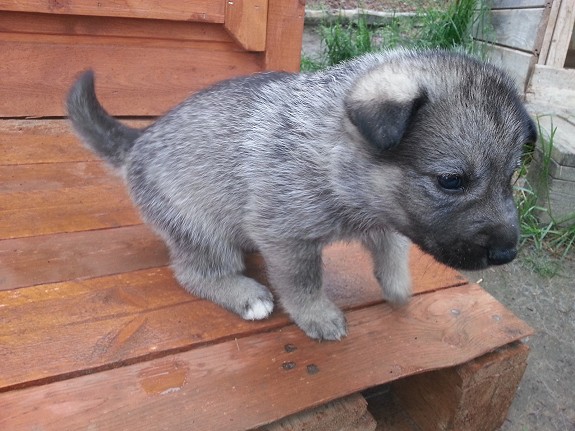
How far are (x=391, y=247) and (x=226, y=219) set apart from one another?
29.2 inches

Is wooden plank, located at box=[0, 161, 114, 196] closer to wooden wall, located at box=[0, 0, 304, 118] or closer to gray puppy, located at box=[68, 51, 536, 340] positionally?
gray puppy, located at box=[68, 51, 536, 340]

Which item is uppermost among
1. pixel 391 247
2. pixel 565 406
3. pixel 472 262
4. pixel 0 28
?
pixel 0 28

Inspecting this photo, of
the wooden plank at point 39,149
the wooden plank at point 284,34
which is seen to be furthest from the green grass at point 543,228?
the wooden plank at point 39,149

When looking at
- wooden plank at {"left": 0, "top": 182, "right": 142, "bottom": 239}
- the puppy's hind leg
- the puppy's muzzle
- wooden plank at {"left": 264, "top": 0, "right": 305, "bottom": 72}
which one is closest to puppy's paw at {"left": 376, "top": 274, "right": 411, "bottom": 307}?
the puppy's hind leg

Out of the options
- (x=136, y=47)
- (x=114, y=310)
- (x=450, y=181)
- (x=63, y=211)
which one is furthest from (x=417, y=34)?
(x=114, y=310)

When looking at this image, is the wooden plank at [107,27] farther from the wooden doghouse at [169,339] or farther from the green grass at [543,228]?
the green grass at [543,228]

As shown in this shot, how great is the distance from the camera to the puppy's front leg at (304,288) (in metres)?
2.15

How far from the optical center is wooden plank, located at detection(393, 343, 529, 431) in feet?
7.63

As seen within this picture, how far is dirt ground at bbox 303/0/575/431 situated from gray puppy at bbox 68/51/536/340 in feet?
3.20

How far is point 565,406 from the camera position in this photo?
2738 millimetres

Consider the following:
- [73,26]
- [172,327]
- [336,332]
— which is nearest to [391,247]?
[336,332]

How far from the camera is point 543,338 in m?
3.18

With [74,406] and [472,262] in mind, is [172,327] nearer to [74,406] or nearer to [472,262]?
[74,406]

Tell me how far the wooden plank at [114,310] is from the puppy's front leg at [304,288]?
0.13m
